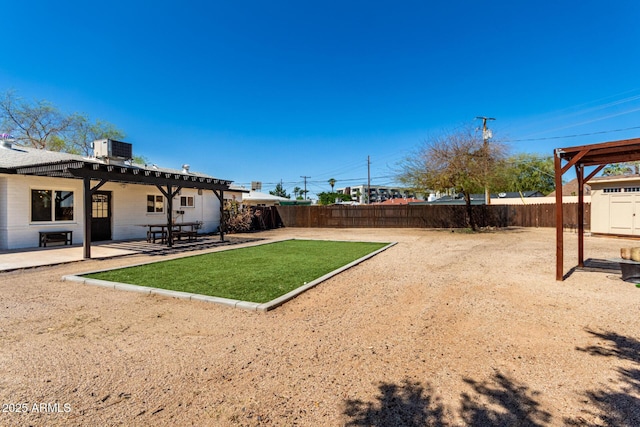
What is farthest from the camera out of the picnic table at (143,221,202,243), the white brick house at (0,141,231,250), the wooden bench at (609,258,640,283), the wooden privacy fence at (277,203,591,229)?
the wooden privacy fence at (277,203,591,229)

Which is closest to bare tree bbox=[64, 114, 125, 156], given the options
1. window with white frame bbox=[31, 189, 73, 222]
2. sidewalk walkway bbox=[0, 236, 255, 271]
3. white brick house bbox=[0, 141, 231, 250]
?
white brick house bbox=[0, 141, 231, 250]

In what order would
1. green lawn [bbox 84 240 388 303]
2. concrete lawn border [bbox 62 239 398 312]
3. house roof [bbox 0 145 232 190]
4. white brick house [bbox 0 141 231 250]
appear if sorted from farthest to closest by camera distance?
white brick house [bbox 0 141 231 250] → house roof [bbox 0 145 232 190] → green lawn [bbox 84 240 388 303] → concrete lawn border [bbox 62 239 398 312]

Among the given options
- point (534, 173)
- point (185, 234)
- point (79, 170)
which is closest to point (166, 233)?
point (185, 234)

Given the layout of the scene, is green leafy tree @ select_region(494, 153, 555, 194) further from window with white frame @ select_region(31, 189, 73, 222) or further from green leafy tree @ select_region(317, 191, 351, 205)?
green leafy tree @ select_region(317, 191, 351, 205)

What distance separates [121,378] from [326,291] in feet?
11.2

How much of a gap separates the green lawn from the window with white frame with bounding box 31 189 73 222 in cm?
628

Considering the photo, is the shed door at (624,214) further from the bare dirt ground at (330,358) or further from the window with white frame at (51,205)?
the window with white frame at (51,205)

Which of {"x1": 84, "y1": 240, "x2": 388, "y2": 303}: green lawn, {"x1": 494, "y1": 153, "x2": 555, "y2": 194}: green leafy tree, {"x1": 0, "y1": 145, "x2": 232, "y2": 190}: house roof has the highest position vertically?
{"x1": 494, "y1": 153, "x2": 555, "y2": 194}: green leafy tree

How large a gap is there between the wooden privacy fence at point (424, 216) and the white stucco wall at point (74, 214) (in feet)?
30.3

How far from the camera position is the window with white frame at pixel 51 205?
10.8m

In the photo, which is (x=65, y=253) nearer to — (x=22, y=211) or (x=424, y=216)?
(x=22, y=211)

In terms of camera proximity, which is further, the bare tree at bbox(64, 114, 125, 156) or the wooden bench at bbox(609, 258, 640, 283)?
the bare tree at bbox(64, 114, 125, 156)

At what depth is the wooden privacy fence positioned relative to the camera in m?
19.7

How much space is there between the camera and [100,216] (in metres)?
12.9
